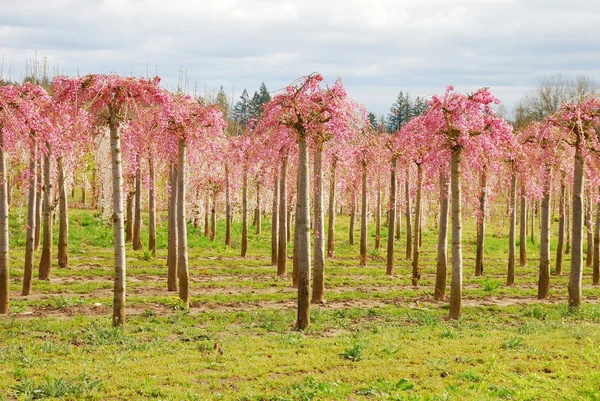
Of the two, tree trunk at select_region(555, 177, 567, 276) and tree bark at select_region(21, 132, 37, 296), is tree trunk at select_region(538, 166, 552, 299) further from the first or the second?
tree bark at select_region(21, 132, 37, 296)

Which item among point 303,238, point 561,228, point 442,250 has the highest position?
point 303,238

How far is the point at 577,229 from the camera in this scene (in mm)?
15602

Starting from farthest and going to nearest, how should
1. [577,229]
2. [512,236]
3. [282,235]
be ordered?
[512,236] < [282,235] < [577,229]

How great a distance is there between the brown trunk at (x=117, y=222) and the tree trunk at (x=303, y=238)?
4.07 metres

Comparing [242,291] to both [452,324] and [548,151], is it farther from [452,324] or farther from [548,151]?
[548,151]

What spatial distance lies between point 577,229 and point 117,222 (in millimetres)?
12762

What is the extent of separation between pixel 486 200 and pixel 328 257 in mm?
9124

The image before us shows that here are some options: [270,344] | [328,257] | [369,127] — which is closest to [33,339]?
Result: [270,344]

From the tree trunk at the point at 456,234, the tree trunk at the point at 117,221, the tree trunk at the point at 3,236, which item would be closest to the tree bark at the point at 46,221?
the tree trunk at the point at 3,236

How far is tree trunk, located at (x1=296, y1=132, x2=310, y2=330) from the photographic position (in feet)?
41.6

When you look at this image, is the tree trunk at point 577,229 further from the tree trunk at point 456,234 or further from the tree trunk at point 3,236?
the tree trunk at point 3,236

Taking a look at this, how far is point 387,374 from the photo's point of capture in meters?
8.84

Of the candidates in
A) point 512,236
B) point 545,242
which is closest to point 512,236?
point 512,236

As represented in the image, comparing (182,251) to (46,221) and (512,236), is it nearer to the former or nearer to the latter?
(46,221)
